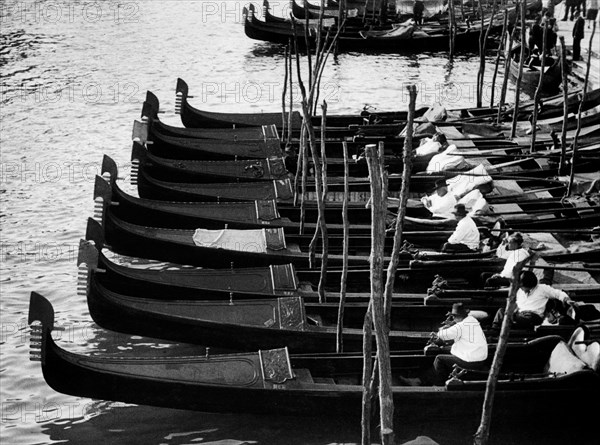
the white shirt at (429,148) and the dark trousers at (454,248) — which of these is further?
the white shirt at (429,148)

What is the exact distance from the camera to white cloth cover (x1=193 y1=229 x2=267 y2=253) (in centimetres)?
1046

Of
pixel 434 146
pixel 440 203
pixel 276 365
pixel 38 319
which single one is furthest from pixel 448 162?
pixel 38 319

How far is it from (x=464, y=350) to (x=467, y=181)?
4034mm

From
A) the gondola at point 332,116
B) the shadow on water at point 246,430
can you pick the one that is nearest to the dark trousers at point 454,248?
the shadow on water at point 246,430

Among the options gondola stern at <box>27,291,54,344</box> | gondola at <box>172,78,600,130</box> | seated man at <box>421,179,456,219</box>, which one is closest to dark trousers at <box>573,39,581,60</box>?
gondola at <box>172,78,600,130</box>

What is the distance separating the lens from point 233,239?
10602 millimetres

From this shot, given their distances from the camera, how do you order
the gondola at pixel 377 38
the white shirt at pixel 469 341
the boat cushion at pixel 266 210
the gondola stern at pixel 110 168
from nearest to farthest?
the white shirt at pixel 469 341, the gondola stern at pixel 110 168, the boat cushion at pixel 266 210, the gondola at pixel 377 38

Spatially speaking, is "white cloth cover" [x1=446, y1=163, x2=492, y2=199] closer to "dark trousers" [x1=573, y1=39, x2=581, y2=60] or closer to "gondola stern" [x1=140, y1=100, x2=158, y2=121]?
"gondola stern" [x1=140, y1=100, x2=158, y2=121]

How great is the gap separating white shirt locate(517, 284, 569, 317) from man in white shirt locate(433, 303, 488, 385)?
28.7 inches

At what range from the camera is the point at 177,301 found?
29.9 ft

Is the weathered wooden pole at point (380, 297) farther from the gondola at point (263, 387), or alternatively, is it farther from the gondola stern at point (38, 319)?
the gondola stern at point (38, 319)

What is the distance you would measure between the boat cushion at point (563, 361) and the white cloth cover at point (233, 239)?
3350 millimetres

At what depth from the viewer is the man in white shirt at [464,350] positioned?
8.16m

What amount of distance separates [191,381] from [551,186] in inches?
234
